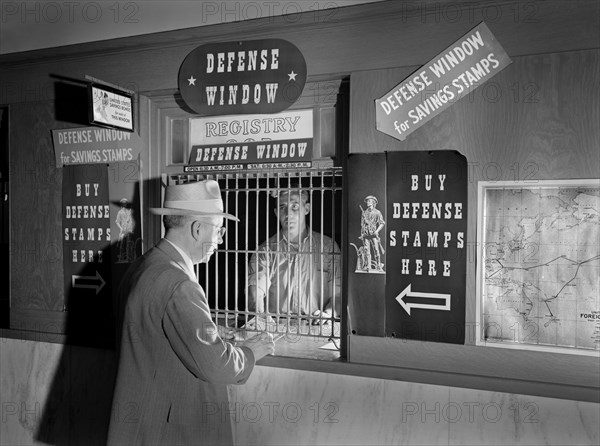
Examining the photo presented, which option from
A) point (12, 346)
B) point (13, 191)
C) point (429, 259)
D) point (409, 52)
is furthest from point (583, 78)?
point (12, 346)

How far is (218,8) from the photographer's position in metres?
3.09

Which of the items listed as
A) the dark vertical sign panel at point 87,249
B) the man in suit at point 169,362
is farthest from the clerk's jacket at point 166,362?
the dark vertical sign panel at point 87,249

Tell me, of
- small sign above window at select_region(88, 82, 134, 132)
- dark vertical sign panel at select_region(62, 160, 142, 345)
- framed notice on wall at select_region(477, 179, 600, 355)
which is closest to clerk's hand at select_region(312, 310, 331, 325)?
framed notice on wall at select_region(477, 179, 600, 355)

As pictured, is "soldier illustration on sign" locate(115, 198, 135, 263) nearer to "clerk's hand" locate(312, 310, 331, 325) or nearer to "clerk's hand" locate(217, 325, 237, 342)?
"clerk's hand" locate(217, 325, 237, 342)

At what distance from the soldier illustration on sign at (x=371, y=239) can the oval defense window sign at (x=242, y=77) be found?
0.77 meters

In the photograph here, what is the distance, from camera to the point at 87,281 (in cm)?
355

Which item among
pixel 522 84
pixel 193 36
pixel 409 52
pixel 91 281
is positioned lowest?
pixel 91 281

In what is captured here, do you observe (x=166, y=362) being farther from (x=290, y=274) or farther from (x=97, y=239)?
(x=97, y=239)

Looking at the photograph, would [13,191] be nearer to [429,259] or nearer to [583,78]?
[429,259]

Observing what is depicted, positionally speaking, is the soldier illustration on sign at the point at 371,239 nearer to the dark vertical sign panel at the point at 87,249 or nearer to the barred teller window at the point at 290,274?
the barred teller window at the point at 290,274

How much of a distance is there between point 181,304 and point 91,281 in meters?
1.63

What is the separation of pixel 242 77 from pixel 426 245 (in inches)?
57.1

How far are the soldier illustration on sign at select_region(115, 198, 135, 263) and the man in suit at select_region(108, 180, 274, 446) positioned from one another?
3.49ft

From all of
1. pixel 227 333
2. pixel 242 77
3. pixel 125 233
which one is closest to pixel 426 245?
pixel 227 333
